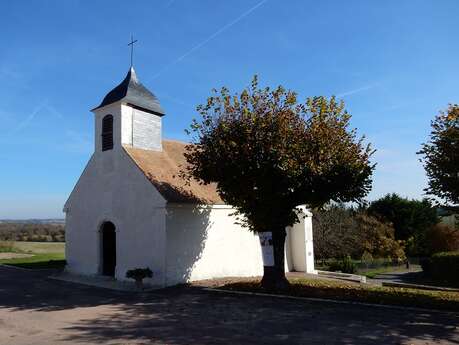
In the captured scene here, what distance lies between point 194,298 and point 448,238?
28.4 metres

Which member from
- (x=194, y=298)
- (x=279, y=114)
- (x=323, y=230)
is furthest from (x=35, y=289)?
(x=323, y=230)

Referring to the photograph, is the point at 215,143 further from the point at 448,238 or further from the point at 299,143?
the point at 448,238

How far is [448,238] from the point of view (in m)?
35.7

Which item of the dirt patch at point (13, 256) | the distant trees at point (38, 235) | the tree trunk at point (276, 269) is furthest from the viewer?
the distant trees at point (38, 235)

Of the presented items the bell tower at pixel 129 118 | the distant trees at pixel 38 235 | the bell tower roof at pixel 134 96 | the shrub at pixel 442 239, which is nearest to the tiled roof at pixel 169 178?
the bell tower at pixel 129 118

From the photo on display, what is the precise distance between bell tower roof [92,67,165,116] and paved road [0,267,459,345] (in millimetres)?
8583

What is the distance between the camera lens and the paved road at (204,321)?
29.6 ft

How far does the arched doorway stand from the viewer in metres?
19.7

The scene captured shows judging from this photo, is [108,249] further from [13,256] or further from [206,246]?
[13,256]

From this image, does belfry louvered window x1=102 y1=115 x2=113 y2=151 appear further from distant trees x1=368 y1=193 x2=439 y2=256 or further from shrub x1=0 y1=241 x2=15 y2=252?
distant trees x1=368 y1=193 x2=439 y2=256

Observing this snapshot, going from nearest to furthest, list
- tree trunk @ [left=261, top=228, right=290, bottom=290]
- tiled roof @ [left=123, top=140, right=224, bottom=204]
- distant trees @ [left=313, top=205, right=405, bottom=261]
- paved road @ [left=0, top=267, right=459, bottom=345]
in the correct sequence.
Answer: paved road @ [left=0, top=267, right=459, bottom=345] → tree trunk @ [left=261, top=228, right=290, bottom=290] → tiled roof @ [left=123, top=140, right=224, bottom=204] → distant trees @ [left=313, top=205, right=405, bottom=261]

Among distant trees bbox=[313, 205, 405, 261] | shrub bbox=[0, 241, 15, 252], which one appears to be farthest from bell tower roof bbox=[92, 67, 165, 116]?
shrub bbox=[0, 241, 15, 252]

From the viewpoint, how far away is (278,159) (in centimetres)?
1354

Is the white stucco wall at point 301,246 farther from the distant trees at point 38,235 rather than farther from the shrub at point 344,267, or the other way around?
the distant trees at point 38,235
